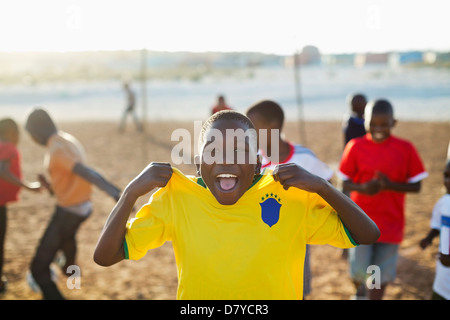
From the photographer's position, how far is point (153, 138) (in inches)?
633

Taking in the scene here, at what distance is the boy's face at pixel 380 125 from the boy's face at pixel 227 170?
2.41m

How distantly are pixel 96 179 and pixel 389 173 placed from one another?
262 centimetres

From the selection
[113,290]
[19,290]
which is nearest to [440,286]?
[113,290]

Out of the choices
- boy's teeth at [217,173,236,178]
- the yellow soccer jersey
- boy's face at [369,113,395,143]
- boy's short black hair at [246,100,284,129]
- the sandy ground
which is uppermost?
boy's short black hair at [246,100,284,129]

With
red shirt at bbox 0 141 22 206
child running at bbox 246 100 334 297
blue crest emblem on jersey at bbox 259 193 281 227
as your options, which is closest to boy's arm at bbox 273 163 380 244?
blue crest emblem on jersey at bbox 259 193 281 227

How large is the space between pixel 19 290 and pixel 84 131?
45.2 feet

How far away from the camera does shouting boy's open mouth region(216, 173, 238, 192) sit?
1980 millimetres

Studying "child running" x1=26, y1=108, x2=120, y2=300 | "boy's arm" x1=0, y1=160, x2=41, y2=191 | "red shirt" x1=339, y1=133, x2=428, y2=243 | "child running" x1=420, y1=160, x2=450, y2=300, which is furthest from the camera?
"boy's arm" x1=0, y1=160, x2=41, y2=191

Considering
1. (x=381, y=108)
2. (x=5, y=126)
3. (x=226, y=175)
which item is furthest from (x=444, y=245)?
(x=5, y=126)

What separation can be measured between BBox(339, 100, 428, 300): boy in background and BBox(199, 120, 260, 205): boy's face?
2.24 meters

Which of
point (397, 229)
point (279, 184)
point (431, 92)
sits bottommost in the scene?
point (397, 229)

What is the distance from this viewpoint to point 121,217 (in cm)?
201

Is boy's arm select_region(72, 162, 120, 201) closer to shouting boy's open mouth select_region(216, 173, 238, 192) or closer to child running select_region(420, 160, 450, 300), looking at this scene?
shouting boy's open mouth select_region(216, 173, 238, 192)

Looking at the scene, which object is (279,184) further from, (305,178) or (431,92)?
(431,92)
